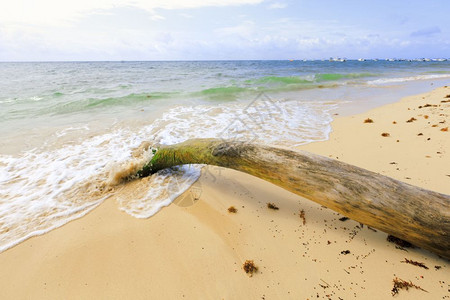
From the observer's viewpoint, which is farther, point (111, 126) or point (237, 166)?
point (111, 126)

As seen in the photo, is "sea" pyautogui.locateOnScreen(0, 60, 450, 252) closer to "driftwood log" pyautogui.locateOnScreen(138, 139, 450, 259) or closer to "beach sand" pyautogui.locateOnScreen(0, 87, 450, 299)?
"beach sand" pyautogui.locateOnScreen(0, 87, 450, 299)

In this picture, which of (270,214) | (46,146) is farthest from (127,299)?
(46,146)

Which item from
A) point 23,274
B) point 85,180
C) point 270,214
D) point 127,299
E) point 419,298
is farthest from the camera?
point 85,180

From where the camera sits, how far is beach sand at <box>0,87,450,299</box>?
6.58 ft

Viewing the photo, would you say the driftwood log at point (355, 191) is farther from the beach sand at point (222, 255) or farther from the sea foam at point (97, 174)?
the sea foam at point (97, 174)

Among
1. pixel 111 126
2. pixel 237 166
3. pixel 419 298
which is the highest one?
pixel 237 166

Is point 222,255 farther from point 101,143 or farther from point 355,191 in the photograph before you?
point 101,143

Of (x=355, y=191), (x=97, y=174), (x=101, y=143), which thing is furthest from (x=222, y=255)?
(x=101, y=143)

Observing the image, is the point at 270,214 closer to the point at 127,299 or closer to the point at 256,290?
the point at 256,290

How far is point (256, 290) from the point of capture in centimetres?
200

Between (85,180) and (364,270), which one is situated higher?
(364,270)

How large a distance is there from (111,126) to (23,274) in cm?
571

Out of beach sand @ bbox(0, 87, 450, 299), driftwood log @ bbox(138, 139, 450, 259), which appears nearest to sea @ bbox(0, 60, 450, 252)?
beach sand @ bbox(0, 87, 450, 299)

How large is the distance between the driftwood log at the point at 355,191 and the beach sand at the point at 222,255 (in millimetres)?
291
